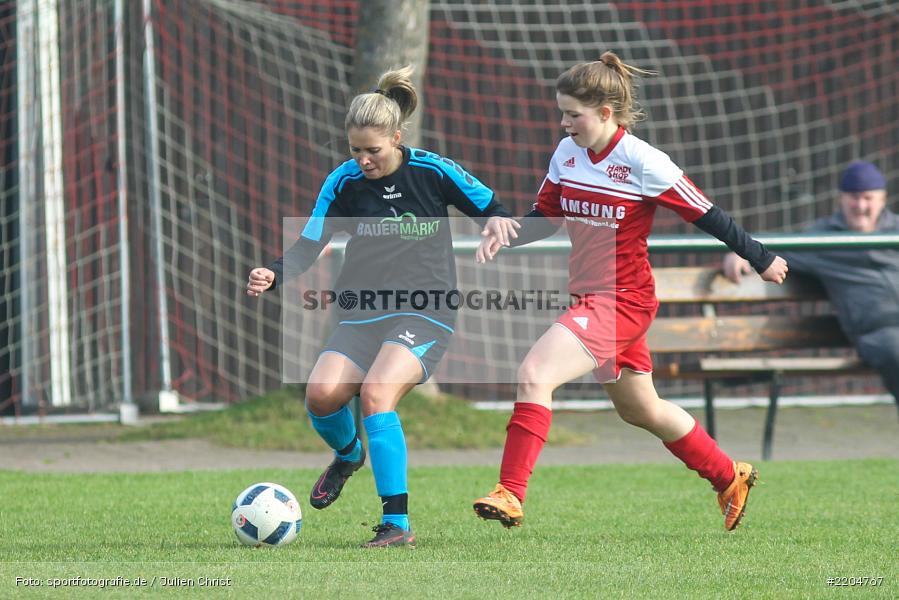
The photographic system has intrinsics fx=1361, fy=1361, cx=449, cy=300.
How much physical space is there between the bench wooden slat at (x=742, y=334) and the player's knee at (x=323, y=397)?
3.29 metres

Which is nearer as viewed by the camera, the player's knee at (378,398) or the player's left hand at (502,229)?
the player's knee at (378,398)

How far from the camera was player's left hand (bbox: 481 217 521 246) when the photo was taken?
16.5 ft

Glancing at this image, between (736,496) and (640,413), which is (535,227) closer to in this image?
(640,413)

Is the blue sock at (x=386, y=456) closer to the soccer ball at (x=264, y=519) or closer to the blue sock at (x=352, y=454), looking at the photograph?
the soccer ball at (x=264, y=519)

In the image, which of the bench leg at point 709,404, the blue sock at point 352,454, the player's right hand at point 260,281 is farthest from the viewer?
the bench leg at point 709,404

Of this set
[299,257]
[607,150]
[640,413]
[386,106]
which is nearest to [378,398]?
[299,257]

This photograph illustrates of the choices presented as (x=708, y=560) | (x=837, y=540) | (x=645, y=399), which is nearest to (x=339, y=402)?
(x=645, y=399)

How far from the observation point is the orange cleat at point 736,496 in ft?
16.6

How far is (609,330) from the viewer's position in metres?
4.87

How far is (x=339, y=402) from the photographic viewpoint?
204 inches

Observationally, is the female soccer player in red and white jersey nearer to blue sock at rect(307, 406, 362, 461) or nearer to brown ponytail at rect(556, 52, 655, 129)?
brown ponytail at rect(556, 52, 655, 129)

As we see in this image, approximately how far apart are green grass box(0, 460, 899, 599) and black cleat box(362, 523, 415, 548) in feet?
0.24

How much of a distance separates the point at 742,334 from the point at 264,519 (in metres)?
4.33

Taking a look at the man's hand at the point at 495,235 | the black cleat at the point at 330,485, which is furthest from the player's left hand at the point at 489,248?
the black cleat at the point at 330,485
